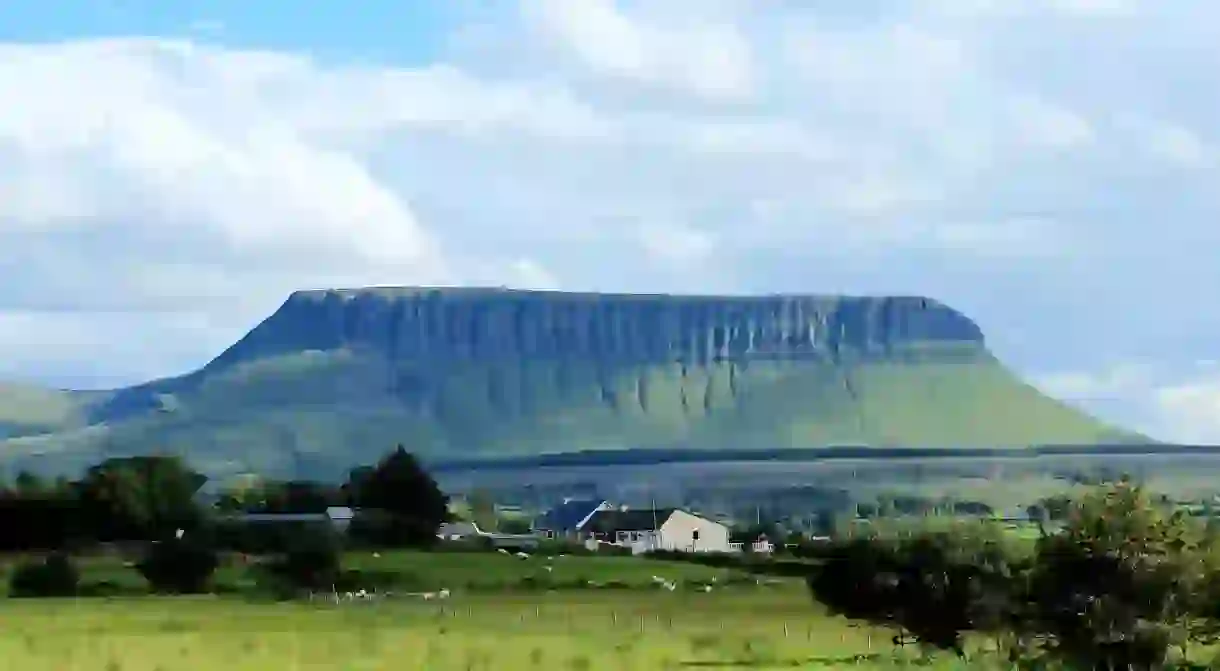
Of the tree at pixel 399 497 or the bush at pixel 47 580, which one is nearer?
the bush at pixel 47 580

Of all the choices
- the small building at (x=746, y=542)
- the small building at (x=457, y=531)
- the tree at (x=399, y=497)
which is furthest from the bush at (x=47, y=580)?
the small building at (x=746, y=542)

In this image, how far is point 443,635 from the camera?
2648 inches

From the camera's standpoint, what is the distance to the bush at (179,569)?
97.4 m

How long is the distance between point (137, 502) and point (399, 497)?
1940cm

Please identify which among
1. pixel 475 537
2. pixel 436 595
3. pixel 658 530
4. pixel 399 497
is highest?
pixel 399 497

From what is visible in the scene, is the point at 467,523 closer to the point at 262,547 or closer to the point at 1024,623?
the point at 262,547

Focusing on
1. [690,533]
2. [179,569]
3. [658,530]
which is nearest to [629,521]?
[690,533]

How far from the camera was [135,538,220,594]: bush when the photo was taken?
3834 inches

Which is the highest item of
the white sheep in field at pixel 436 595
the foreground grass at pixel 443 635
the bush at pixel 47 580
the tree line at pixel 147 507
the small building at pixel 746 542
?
the tree line at pixel 147 507

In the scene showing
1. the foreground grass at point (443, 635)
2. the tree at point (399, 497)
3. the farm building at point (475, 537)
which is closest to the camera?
the foreground grass at point (443, 635)

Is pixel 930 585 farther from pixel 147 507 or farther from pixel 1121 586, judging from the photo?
pixel 147 507

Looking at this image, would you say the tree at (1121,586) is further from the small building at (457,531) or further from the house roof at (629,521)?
the house roof at (629,521)

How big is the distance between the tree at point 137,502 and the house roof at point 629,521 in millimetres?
57770

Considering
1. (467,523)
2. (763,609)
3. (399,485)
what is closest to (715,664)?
(763,609)
